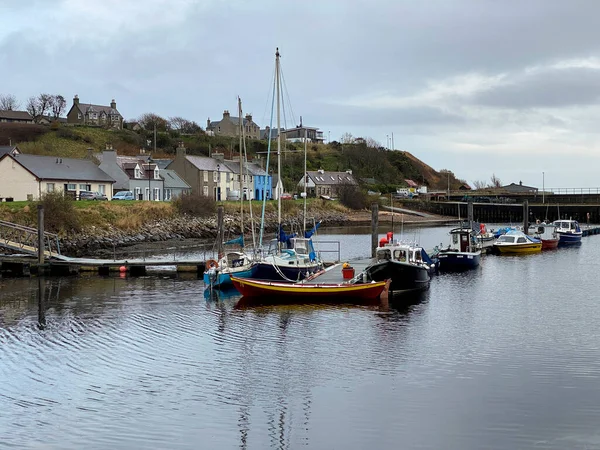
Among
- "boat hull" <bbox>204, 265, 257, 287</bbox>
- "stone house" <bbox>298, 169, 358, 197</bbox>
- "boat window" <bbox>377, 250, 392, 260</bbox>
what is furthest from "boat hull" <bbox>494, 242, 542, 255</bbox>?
"stone house" <bbox>298, 169, 358, 197</bbox>

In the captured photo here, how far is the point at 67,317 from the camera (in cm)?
3291

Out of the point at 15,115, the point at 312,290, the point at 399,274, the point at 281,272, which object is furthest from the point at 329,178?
the point at 312,290

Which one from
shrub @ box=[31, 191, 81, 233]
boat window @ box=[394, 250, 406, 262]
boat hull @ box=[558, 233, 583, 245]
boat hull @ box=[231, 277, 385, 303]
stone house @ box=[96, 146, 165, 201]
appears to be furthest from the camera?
stone house @ box=[96, 146, 165, 201]

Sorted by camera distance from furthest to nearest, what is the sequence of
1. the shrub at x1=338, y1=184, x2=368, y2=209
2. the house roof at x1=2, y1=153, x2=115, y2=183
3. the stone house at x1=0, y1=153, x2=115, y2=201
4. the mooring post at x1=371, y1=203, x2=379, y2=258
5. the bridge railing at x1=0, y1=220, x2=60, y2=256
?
1. the shrub at x1=338, y1=184, x2=368, y2=209
2. the house roof at x1=2, y1=153, x2=115, y2=183
3. the stone house at x1=0, y1=153, x2=115, y2=201
4. the mooring post at x1=371, y1=203, x2=379, y2=258
5. the bridge railing at x1=0, y1=220, x2=60, y2=256

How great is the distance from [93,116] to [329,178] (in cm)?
5769

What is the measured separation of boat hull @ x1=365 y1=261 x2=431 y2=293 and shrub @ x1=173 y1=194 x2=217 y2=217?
47.0 m

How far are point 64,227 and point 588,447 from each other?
5479cm

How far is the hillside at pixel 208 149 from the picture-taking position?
133 metres

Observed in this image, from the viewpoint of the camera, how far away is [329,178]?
144 metres

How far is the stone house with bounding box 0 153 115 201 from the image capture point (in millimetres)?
73500

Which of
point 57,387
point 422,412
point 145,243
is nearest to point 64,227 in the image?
point 145,243

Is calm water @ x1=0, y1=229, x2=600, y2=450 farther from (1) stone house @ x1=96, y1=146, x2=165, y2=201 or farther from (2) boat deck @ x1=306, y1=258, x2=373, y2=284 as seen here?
(1) stone house @ x1=96, y1=146, x2=165, y2=201

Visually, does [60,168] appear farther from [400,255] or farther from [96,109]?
[96,109]

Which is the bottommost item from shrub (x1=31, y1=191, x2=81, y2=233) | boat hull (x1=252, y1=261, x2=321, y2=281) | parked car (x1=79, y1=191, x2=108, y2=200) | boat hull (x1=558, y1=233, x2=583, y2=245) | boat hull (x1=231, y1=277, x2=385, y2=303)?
boat hull (x1=231, y1=277, x2=385, y2=303)
